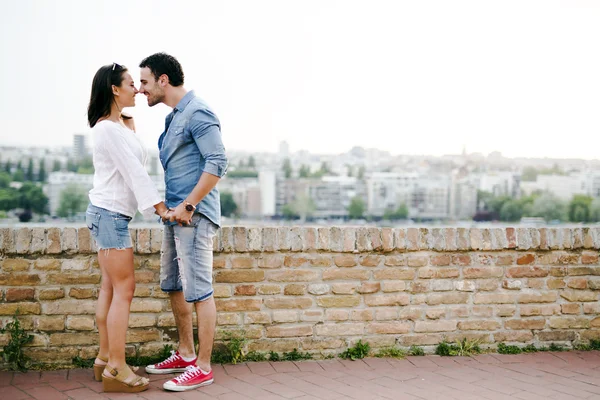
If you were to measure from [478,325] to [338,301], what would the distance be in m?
0.99

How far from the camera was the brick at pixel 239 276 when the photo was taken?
371cm

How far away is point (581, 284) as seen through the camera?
4.16m

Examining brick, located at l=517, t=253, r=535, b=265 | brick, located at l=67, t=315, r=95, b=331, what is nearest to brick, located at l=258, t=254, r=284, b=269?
brick, located at l=67, t=315, r=95, b=331

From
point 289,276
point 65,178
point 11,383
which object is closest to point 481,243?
point 289,276

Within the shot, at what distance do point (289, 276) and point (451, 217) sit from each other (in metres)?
103

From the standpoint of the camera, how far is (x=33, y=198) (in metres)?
88.0

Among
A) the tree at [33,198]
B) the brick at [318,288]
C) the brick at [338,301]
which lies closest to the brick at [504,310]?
the brick at [338,301]

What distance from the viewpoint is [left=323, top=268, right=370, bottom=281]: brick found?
384 centimetres

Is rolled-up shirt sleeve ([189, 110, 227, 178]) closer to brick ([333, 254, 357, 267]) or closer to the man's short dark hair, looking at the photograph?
the man's short dark hair

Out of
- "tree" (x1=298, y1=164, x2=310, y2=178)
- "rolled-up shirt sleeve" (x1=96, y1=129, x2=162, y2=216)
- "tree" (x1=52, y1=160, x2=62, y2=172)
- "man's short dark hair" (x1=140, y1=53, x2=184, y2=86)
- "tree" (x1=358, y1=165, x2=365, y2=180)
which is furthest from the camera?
"tree" (x1=298, y1=164, x2=310, y2=178)

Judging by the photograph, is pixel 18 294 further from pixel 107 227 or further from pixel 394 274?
pixel 394 274

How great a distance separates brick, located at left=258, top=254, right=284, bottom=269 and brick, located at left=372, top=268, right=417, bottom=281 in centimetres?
64

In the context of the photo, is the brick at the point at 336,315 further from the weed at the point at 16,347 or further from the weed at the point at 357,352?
the weed at the point at 16,347

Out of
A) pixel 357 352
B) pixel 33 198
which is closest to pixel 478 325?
pixel 357 352
